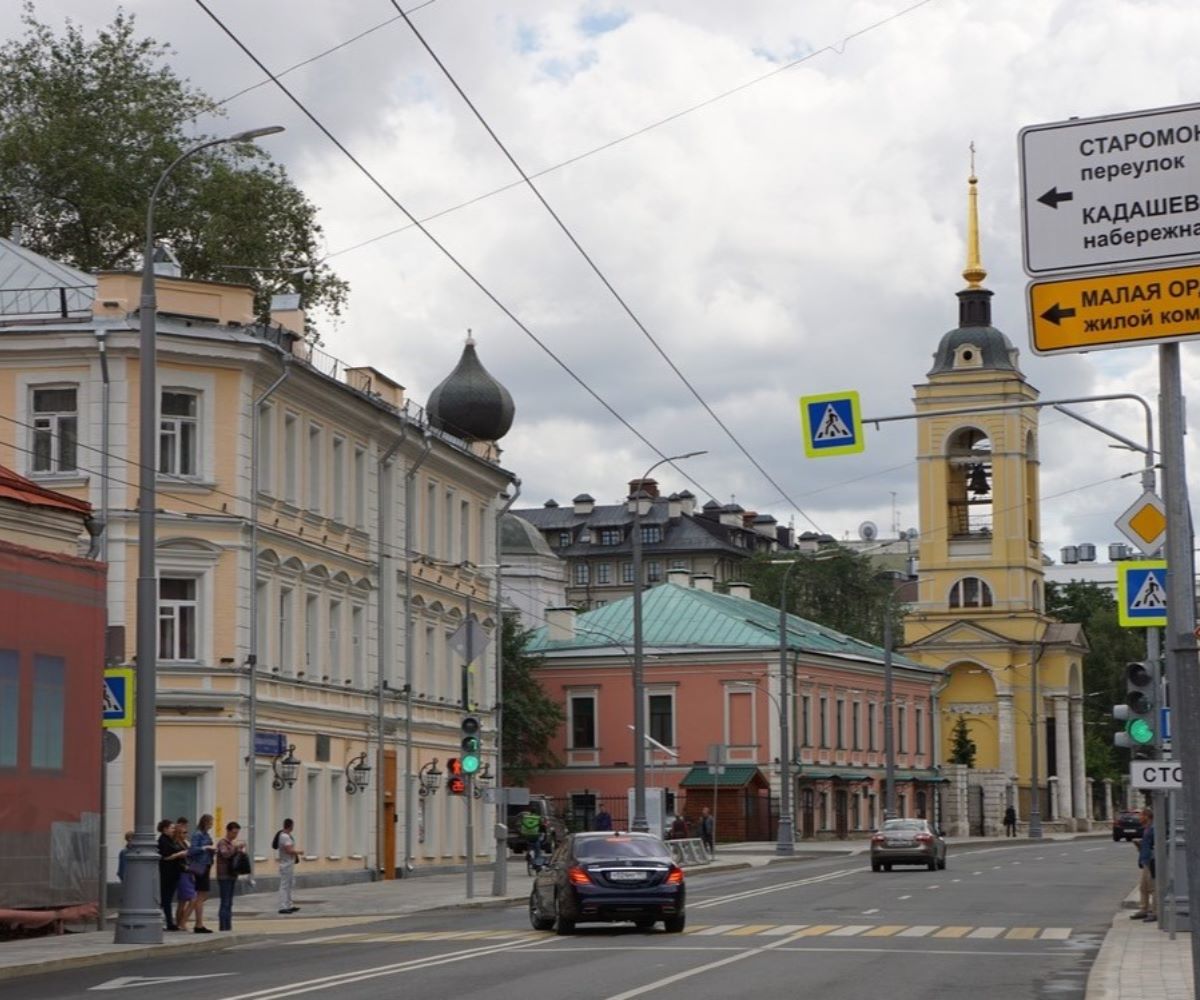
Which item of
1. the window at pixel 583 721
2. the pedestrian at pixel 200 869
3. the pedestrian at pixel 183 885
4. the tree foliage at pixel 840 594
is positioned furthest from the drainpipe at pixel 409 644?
the tree foliage at pixel 840 594

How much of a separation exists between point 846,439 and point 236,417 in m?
19.9

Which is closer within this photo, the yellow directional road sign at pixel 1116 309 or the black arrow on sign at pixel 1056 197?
the yellow directional road sign at pixel 1116 309

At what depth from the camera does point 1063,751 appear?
113 meters

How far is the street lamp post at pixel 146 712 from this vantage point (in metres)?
26.7

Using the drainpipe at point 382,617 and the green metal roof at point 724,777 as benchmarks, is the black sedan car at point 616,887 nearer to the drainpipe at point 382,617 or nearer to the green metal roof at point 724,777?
the drainpipe at point 382,617

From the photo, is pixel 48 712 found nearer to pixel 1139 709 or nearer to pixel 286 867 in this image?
pixel 286 867

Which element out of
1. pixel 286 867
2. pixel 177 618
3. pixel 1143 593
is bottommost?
pixel 286 867

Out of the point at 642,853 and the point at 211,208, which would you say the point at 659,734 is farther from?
the point at 642,853

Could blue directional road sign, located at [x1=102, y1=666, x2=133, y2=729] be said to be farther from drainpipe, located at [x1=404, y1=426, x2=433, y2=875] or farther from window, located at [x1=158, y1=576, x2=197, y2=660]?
drainpipe, located at [x1=404, y1=426, x2=433, y2=875]

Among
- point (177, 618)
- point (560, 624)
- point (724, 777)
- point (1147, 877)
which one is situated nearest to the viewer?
point (1147, 877)

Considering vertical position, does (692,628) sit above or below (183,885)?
above

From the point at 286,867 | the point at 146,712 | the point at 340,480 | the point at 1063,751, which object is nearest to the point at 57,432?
the point at 340,480

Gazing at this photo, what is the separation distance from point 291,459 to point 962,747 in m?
64.5

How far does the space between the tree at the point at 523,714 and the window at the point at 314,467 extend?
32905 mm
